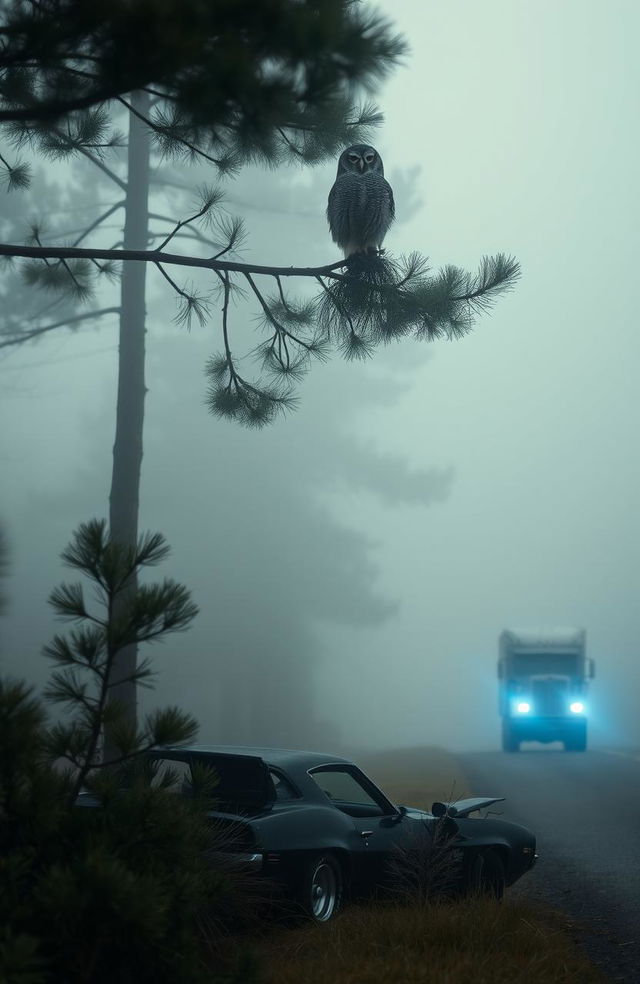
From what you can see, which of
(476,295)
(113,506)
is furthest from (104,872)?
(113,506)

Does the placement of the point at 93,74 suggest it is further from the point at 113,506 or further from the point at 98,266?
the point at 113,506

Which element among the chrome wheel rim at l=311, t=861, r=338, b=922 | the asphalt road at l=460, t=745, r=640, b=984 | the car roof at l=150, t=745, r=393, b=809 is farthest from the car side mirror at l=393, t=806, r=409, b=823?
the asphalt road at l=460, t=745, r=640, b=984

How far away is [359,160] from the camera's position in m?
11.4

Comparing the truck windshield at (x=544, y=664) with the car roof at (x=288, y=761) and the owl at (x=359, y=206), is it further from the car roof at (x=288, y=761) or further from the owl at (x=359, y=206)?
the car roof at (x=288, y=761)

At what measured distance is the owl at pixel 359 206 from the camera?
10180 millimetres

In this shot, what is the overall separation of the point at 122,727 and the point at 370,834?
10.9ft

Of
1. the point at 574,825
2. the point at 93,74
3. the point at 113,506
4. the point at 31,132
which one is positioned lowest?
the point at 574,825

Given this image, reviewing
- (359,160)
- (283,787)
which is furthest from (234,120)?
(359,160)

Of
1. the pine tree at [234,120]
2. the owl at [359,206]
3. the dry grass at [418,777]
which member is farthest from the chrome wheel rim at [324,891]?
the owl at [359,206]

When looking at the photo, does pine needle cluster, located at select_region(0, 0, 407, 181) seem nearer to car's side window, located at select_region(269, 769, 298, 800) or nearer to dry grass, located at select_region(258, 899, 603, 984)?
car's side window, located at select_region(269, 769, 298, 800)

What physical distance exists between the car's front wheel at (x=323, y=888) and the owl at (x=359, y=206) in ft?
16.6

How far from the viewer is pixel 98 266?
10672 mm

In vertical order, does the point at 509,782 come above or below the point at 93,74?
below

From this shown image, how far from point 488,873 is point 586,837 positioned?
4827 mm
